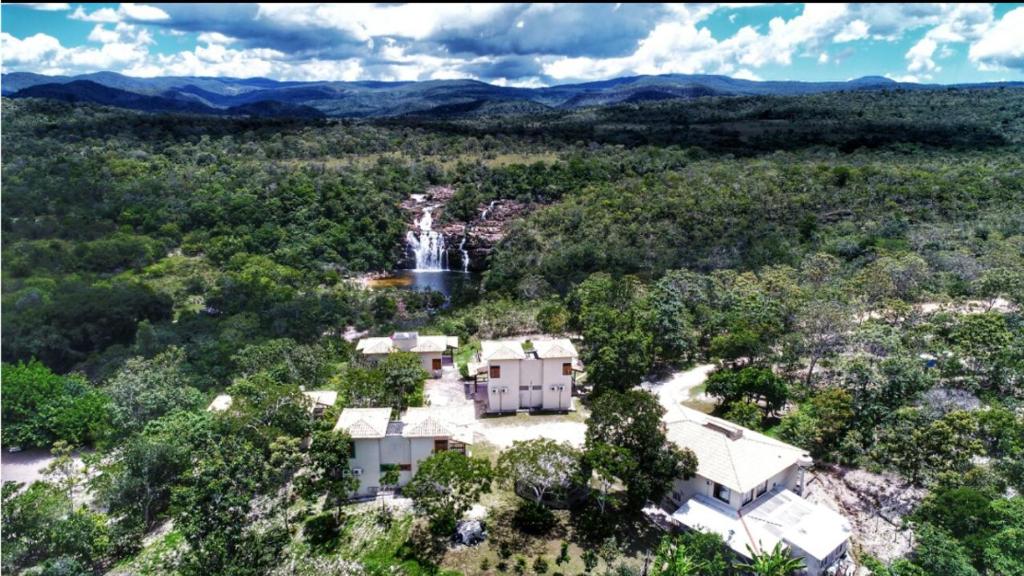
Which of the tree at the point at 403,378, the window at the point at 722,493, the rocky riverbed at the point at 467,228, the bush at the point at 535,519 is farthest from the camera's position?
the rocky riverbed at the point at 467,228

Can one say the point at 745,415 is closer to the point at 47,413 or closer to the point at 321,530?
the point at 321,530

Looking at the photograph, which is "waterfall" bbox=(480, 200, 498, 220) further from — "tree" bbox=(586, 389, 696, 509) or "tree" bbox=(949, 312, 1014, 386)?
"tree" bbox=(586, 389, 696, 509)

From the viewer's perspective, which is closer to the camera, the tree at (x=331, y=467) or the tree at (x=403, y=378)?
the tree at (x=331, y=467)

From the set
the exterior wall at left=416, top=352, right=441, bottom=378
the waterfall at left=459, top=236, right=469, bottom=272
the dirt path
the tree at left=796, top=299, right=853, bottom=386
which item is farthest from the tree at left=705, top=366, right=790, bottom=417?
the waterfall at left=459, top=236, right=469, bottom=272

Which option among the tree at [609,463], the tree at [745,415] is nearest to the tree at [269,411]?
the tree at [609,463]

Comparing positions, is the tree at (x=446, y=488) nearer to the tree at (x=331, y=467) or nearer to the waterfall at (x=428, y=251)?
the tree at (x=331, y=467)
